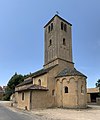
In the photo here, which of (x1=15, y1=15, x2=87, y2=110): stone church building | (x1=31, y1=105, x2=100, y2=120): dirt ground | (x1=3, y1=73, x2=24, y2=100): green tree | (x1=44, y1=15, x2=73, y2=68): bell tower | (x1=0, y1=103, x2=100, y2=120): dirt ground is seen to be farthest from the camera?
(x1=3, y1=73, x2=24, y2=100): green tree

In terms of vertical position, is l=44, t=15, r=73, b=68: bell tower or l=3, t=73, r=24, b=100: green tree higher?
l=44, t=15, r=73, b=68: bell tower

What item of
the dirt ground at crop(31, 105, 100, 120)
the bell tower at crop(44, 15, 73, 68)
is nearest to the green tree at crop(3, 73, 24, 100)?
the bell tower at crop(44, 15, 73, 68)

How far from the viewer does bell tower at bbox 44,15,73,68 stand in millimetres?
35531

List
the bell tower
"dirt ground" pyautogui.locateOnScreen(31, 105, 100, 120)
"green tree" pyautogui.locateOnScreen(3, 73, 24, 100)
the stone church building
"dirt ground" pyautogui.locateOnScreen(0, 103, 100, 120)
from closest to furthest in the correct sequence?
"dirt ground" pyautogui.locateOnScreen(31, 105, 100, 120)
"dirt ground" pyautogui.locateOnScreen(0, 103, 100, 120)
the stone church building
the bell tower
"green tree" pyautogui.locateOnScreen(3, 73, 24, 100)

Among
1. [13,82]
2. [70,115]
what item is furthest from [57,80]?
[13,82]

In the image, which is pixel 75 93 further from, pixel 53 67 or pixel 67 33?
pixel 67 33

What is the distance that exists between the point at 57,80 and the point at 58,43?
25.4 ft

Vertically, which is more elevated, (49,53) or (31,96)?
(49,53)

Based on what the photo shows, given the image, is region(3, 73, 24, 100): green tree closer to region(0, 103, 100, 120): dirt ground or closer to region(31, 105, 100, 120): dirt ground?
region(0, 103, 100, 120): dirt ground

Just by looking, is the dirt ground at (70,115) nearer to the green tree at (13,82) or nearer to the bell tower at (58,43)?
the bell tower at (58,43)

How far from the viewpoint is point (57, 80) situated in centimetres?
3253

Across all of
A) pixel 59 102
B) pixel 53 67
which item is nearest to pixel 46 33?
pixel 53 67

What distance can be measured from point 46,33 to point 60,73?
11.3 meters

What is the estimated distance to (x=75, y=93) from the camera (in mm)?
29812
